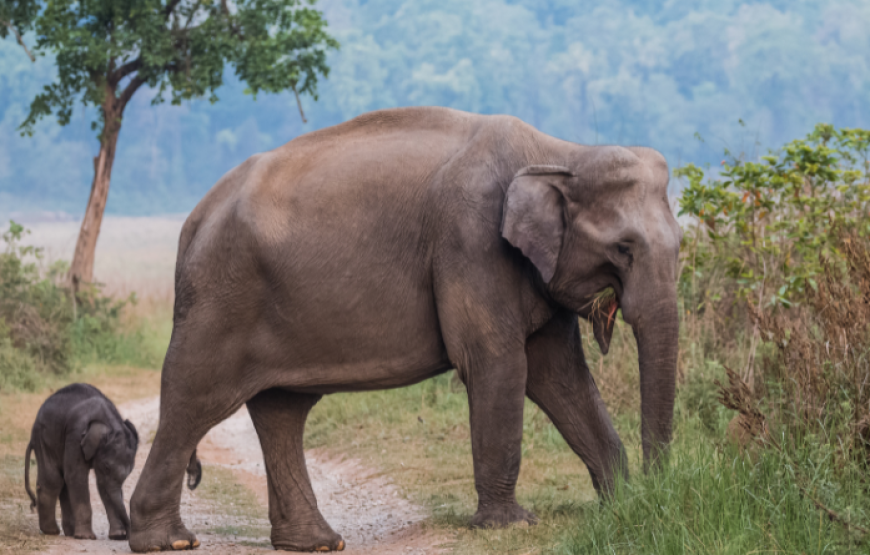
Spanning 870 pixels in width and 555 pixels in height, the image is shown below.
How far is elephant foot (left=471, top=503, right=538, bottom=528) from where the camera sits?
4961 mm

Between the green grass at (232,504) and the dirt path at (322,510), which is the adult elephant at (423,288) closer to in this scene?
the dirt path at (322,510)

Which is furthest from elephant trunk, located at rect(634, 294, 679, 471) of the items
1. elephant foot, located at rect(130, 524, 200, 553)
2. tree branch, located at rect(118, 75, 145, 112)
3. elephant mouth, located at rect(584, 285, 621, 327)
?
tree branch, located at rect(118, 75, 145, 112)

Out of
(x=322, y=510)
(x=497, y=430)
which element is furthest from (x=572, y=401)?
(x=322, y=510)

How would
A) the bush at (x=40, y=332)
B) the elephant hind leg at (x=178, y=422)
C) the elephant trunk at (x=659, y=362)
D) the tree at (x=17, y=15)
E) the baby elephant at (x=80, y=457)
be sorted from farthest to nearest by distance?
A: the tree at (x=17, y=15)
the bush at (x=40, y=332)
the baby elephant at (x=80, y=457)
the elephant hind leg at (x=178, y=422)
the elephant trunk at (x=659, y=362)

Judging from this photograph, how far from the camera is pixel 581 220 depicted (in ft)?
16.0

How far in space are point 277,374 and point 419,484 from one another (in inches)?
88.7

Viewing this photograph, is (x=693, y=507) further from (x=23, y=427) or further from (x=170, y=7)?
(x=170, y=7)

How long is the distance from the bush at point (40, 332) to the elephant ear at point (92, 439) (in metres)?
6.67

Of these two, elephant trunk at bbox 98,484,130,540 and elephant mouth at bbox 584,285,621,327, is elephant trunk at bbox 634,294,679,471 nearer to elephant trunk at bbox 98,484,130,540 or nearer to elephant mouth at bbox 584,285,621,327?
elephant mouth at bbox 584,285,621,327

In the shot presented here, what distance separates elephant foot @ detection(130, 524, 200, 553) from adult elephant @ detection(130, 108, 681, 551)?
0.01 meters

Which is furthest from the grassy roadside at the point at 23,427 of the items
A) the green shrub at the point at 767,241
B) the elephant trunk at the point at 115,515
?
the green shrub at the point at 767,241

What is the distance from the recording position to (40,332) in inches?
526

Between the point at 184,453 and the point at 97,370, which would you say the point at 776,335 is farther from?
the point at 97,370

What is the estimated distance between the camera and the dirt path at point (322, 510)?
523 centimetres
